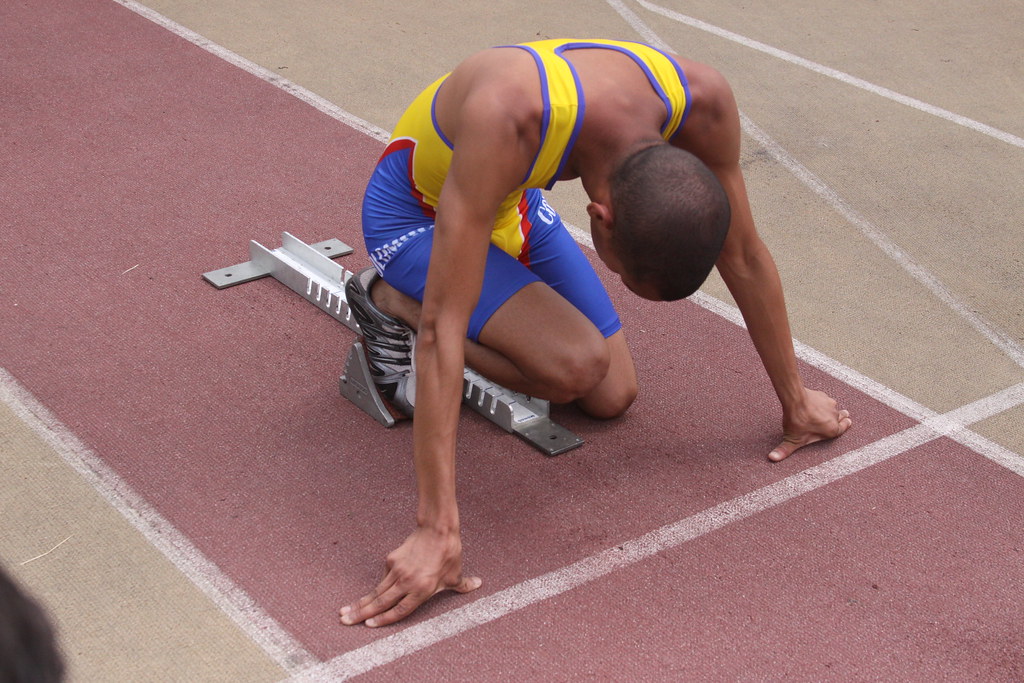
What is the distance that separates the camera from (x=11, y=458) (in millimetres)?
3193

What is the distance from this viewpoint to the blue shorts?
3.32m

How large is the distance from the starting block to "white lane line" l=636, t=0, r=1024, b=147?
3427mm

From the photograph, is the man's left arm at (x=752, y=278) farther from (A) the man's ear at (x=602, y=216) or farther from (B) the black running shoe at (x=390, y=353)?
(B) the black running shoe at (x=390, y=353)

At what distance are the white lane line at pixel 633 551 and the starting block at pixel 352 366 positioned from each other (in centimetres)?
48

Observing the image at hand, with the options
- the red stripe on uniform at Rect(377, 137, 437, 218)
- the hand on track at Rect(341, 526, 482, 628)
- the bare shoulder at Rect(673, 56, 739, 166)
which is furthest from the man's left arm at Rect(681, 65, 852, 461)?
the hand on track at Rect(341, 526, 482, 628)

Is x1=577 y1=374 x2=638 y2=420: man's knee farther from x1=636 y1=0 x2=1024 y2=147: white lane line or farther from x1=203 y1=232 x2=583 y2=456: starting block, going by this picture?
x1=636 y1=0 x2=1024 y2=147: white lane line

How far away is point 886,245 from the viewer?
4.72 meters

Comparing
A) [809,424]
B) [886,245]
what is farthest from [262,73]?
[809,424]

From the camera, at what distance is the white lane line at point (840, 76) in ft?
19.0

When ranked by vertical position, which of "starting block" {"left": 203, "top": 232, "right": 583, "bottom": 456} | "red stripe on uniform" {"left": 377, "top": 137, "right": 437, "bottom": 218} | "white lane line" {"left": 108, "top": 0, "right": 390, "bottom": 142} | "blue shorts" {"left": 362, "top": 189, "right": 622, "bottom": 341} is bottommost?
"white lane line" {"left": 108, "top": 0, "right": 390, "bottom": 142}

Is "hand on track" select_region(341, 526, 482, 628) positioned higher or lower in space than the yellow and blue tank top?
lower

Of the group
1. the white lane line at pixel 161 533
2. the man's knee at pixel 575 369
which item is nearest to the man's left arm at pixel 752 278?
the man's knee at pixel 575 369

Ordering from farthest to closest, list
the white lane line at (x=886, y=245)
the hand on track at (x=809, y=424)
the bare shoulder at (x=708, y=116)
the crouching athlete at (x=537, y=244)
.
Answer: the white lane line at (x=886, y=245) < the hand on track at (x=809, y=424) < the bare shoulder at (x=708, y=116) < the crouching athlete at (x=537, y=244)

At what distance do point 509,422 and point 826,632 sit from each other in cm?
114
